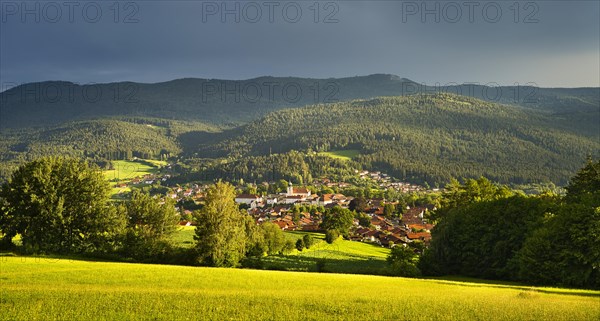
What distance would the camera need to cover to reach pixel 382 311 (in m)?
21.2

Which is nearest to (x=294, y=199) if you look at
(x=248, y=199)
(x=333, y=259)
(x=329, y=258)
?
(x=248, y=199)

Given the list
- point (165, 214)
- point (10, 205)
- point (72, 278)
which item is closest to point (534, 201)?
point (165, 214)

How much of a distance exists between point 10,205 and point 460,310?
3894 centimetres

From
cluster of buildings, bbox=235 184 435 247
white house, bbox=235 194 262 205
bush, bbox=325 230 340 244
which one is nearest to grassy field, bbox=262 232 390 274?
bush, bbox=325 230 340 244

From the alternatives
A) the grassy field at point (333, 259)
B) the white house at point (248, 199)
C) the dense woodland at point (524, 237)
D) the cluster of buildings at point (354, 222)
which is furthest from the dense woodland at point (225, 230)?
the white house at point (248, 199)

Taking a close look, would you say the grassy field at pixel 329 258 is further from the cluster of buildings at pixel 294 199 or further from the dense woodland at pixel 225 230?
the cluster of buildings at pixel 294 199

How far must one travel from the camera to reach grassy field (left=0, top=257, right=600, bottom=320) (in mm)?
19938

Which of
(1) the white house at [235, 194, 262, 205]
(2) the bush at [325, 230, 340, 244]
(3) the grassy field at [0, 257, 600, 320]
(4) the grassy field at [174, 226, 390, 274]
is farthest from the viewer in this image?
(1) the white house at [235, 194, 262, 205]

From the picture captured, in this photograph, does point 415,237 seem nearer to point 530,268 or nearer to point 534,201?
point 534,201

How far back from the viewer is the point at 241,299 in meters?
23.0

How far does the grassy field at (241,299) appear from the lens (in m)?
19.9

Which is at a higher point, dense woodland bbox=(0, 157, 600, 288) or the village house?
dense woodland bbox=(0, 157, 600, 288)

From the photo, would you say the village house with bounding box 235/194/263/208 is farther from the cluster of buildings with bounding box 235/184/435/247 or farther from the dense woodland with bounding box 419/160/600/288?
the dense woodland with bounding box 419/160/600/288

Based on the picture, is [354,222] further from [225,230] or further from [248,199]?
[225,230]
